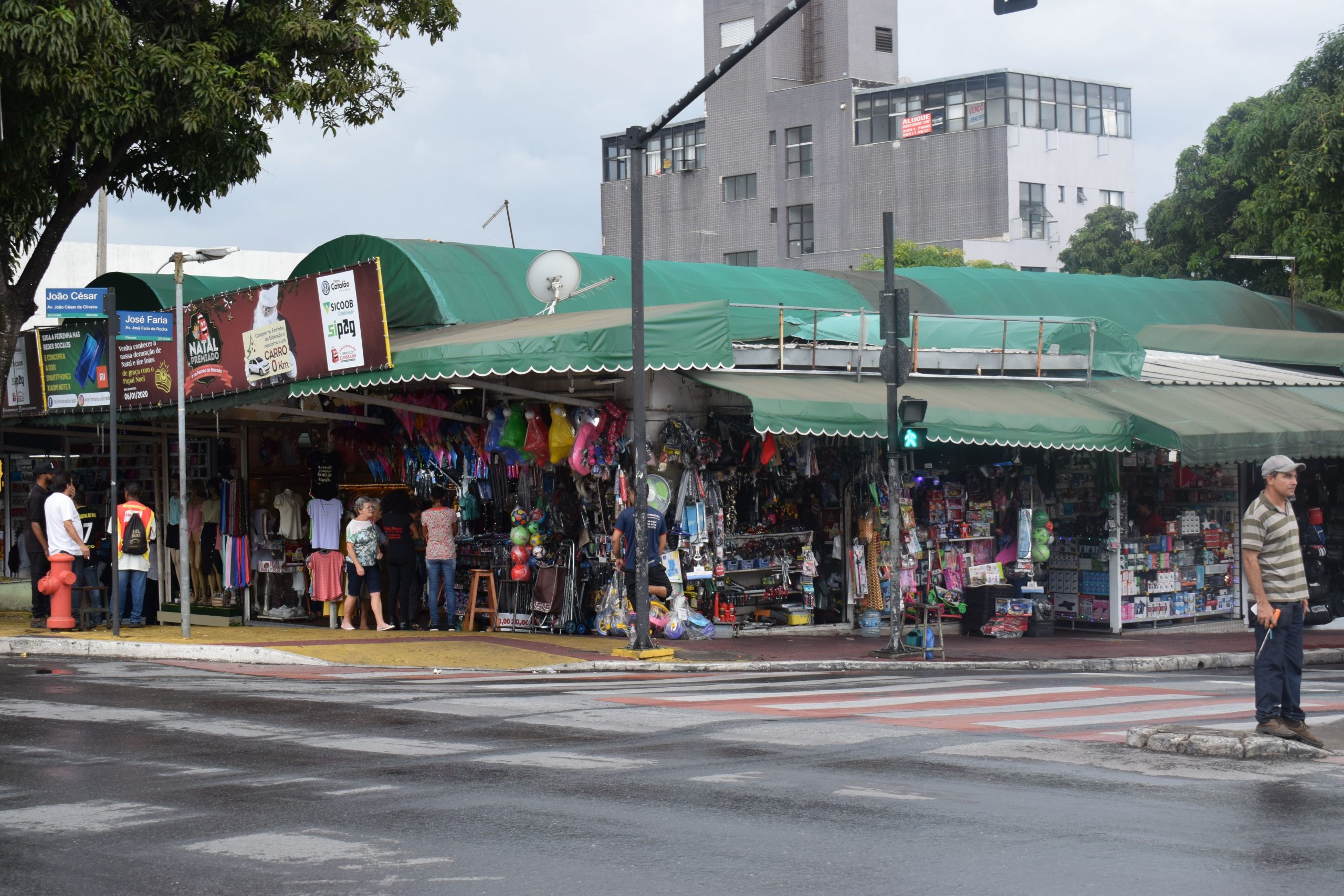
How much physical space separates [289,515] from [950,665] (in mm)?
10482

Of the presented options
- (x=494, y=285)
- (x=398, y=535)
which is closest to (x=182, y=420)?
(x=398, y=535)

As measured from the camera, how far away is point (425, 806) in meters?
8.11

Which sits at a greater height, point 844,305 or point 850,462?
point 844,305

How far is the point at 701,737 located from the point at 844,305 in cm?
1720

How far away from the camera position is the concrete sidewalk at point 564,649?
17375 millimetres

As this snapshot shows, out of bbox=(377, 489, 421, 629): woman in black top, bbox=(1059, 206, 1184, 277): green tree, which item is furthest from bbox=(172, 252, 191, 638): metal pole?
bbox=(1059, 206, 1184, 277): green tree

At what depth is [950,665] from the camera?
688 inches

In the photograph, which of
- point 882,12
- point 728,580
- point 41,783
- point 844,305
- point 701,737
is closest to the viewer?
point 41,783

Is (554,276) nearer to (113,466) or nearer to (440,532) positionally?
(440,532)

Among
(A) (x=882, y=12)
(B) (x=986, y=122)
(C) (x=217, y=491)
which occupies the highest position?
(A) (x=882, y=12)

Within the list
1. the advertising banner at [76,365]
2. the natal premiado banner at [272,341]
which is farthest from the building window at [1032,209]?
the natal premiado banner at [272,341]

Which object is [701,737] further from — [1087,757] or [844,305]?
[844,305]

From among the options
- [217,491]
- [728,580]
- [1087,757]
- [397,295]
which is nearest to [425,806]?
[1087,757]

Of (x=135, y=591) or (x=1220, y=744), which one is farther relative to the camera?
(x=135, y=591)
